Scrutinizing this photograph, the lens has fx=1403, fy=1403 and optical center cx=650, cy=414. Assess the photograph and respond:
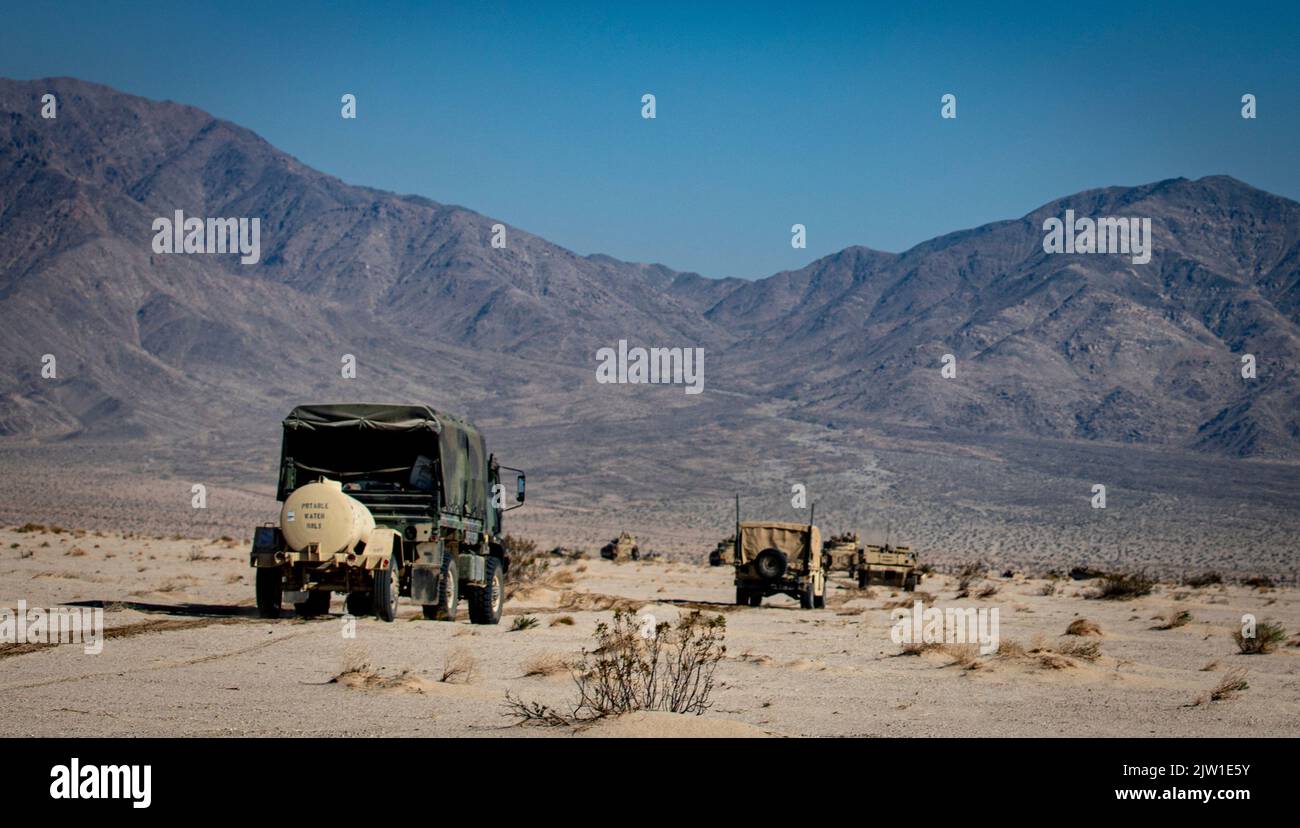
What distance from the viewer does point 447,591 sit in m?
19.6

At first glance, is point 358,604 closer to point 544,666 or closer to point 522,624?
point 522,624

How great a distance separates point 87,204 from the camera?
17700 cm

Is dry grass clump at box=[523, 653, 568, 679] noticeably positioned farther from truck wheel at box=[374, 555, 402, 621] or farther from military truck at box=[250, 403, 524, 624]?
military truck at box=[250, 403, 524, 624]

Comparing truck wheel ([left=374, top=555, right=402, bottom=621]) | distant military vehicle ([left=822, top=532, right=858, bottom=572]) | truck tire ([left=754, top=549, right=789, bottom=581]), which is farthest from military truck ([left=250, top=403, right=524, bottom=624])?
distant military vehicle ([left=822, top=532, right=858, bottom=572])

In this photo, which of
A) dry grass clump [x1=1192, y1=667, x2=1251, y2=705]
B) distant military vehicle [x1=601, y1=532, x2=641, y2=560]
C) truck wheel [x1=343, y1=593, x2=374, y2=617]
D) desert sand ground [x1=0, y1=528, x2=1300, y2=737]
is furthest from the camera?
distant military vehicle [x1=601, y1=532, x2=641, y2=560]

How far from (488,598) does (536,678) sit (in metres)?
6.47

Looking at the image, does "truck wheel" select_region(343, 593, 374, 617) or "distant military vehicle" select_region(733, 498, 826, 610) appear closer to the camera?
"truck wheel" select_region(343, 593, 374, 617)

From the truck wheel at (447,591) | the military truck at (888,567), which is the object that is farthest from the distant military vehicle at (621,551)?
the truck wheel at (447,591)

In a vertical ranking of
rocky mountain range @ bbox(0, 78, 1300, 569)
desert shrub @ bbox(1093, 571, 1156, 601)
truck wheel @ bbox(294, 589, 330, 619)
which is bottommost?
desert shrub @ bbox(1093, 571, 1156, 601)

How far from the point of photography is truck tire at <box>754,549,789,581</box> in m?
29.1

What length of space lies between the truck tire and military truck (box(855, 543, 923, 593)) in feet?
36.3

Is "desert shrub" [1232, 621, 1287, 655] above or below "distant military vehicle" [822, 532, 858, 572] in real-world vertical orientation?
below
